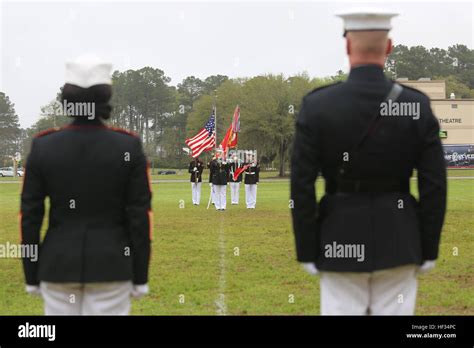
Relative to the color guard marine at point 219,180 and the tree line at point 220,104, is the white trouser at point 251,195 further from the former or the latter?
the tree line at point 220,104

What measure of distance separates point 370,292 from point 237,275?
746cm

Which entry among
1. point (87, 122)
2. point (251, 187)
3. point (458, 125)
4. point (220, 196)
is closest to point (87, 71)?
point (87, 122)

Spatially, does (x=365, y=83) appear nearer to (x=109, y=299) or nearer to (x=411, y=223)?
(x=411, y=223)

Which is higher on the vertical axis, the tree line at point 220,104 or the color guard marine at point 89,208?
the tree line at point 220,104

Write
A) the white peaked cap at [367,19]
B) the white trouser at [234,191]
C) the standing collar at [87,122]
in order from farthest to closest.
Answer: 1. the white trouser at [234,191]
2. the standing collar at [87,122]
3. the white peaked cap at [367,19]

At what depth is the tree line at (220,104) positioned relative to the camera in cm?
7262

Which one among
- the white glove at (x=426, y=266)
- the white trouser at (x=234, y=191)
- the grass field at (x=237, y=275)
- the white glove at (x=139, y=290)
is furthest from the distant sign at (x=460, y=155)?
the white glove at (x=139, y=290)

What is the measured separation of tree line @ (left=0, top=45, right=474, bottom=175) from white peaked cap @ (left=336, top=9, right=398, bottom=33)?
52.5 metres

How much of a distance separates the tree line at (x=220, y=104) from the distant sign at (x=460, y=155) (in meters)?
15.4

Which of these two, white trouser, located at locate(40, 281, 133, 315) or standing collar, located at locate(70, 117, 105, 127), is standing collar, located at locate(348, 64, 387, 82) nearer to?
standing collar, located at locate(70, 117, 105, 127)

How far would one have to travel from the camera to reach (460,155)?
271 ft

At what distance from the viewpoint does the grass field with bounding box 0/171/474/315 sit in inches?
368

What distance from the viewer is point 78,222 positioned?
462cm

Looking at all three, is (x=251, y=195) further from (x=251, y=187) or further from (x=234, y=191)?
(x=234, y=191)
